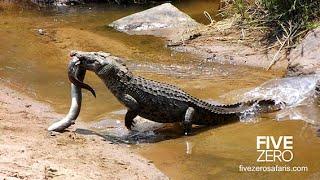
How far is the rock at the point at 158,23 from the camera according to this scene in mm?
12117

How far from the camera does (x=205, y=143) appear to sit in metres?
6.14

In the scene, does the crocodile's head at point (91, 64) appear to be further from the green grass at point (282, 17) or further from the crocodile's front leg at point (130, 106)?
the green grass at point (282, 17)

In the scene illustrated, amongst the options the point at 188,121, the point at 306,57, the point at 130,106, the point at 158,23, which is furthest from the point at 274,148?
the point at 158,23

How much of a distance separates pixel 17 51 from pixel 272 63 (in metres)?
4.58

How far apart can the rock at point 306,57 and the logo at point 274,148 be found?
92.9 inches

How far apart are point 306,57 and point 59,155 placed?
15.6 ft

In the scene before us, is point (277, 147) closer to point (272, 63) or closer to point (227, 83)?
point (227, 83)

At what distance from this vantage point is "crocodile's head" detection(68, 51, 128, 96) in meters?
6.27

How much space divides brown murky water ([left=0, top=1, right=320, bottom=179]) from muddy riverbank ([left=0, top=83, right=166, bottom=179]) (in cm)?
32

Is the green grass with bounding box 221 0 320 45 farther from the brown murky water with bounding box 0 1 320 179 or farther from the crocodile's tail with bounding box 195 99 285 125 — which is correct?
the crocodile's tail with bounding box 195 99 285 125

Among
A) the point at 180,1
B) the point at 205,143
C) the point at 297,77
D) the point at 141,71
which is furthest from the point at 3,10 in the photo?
the point at 205,143

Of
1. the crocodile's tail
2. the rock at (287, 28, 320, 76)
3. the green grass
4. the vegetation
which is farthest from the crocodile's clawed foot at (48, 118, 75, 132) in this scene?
the green grass
